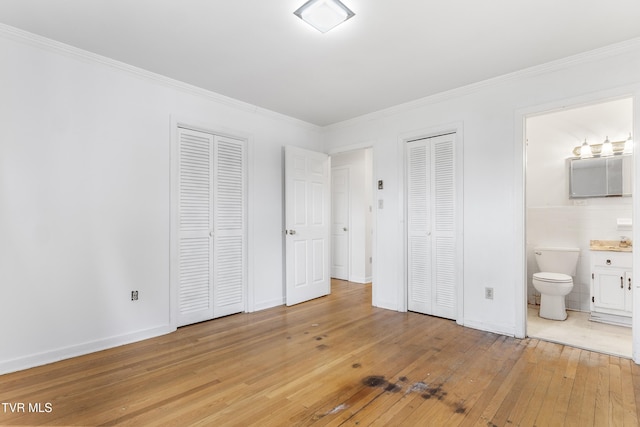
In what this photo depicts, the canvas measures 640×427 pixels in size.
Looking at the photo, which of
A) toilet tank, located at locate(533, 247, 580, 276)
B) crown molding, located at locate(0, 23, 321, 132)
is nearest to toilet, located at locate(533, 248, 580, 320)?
toilet tank, located at locate(533, 247, 580, 276)

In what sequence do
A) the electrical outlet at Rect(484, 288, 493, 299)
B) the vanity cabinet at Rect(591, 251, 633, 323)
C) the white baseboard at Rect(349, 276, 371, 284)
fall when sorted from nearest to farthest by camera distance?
the electrical outlet at Rect(484, 288, 493, 299)
the vanity cabinet at Rect(591, 251, 633, 323)
the white baseboard at Rect(349, 276, 371, 284)

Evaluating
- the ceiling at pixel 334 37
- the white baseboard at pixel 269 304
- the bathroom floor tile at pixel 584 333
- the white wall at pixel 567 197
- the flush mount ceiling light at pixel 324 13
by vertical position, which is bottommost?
the bathroom floor tile at pixel 584 333

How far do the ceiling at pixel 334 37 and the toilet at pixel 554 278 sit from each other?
228 cm

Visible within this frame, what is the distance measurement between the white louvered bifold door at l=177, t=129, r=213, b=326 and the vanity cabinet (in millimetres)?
4228

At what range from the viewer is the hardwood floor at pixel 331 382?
1.88 metres

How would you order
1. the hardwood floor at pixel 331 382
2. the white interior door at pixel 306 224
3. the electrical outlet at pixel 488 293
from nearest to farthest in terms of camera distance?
the hardwood floor at pixel 331 382 → the electrical outlet at pixel 488 293 → the white interior door at pixel 306 224

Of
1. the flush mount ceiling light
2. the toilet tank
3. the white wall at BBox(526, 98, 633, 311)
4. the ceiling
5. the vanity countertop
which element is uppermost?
the ceiling

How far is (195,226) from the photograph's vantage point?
352 cm

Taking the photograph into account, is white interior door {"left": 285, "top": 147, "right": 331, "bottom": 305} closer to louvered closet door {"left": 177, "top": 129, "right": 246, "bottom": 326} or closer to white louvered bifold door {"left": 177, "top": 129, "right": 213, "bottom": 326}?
louvered closet door {"left": 177, "top": 129, "right": 246, "bottom": 326}

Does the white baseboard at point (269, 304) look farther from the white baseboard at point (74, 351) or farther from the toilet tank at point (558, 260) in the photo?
the toilet tank at point (558, 260)

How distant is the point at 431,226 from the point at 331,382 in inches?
87.1

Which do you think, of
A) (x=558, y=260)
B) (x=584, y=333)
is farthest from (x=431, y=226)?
(x=584, y=333)

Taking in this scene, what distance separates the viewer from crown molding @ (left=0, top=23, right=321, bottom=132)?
246 centimetres

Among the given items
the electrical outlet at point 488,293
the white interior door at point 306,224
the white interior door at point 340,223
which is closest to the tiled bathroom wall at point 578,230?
the electrical outlet at point 488,293
